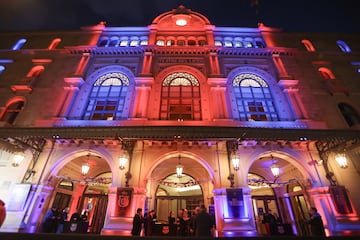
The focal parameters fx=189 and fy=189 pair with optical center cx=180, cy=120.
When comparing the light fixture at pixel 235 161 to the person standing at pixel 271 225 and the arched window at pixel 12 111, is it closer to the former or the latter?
the person standing at pixel 271 225

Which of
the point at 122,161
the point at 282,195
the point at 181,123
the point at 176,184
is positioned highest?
the point at 181,123

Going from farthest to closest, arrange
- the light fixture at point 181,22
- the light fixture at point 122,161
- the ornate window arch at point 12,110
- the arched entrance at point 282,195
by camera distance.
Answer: the light fixture at point 181,22 < the ornate window arch at point 12,110 < the arched entrance at point 282,195 < the light fixture at point 122,161

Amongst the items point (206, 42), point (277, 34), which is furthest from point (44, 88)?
point (277, 34)

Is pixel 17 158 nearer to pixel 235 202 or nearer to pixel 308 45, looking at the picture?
pixel 235 202

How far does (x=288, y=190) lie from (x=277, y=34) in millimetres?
12953

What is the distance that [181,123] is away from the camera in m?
11.2

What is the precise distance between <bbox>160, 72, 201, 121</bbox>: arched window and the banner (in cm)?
491

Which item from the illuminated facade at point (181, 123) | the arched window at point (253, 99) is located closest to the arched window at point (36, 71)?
the illuminated facade at point (181, 123)

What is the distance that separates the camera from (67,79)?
1305cm

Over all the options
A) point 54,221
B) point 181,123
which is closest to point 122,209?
point 54,221

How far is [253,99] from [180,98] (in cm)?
509

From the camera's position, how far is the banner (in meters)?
8.75

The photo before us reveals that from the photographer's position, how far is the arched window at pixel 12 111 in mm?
11996

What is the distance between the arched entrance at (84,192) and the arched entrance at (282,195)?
9.42 metres
